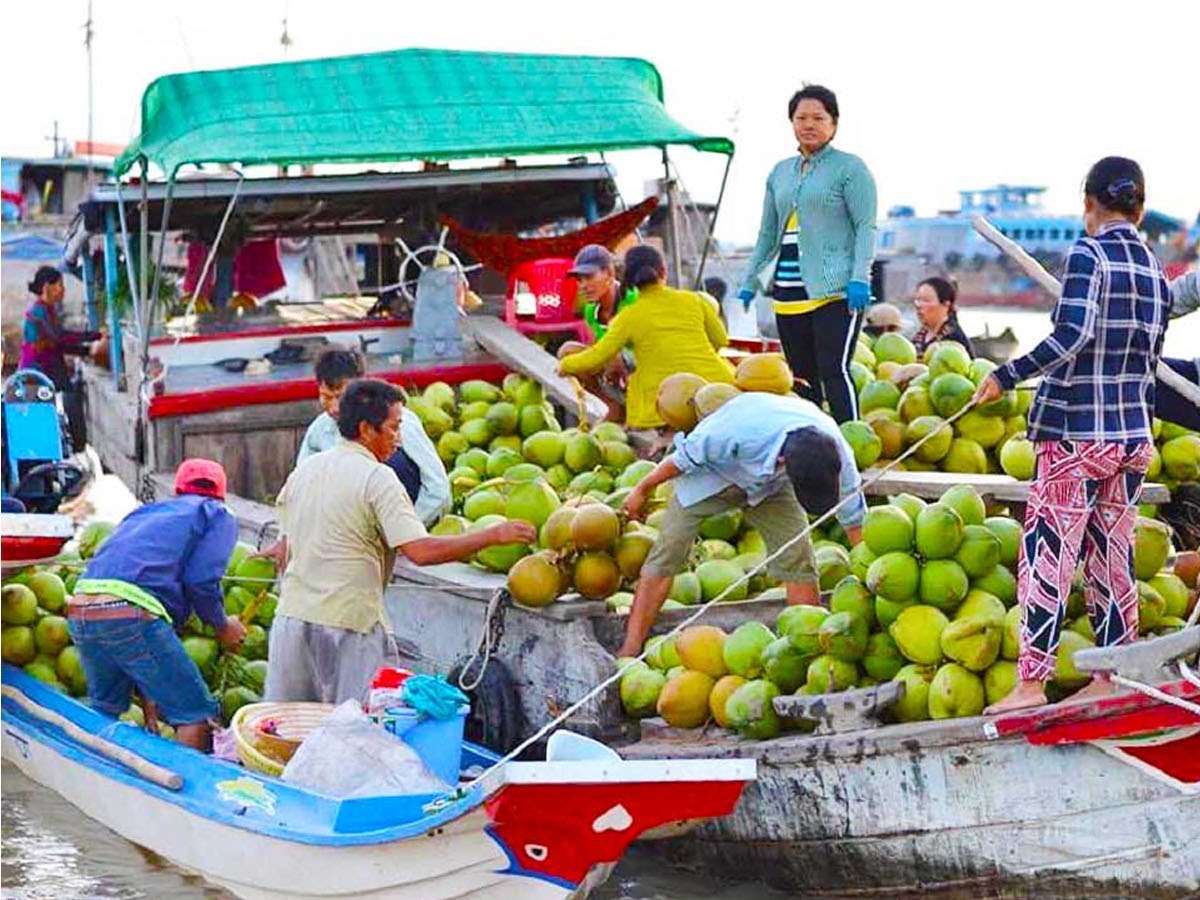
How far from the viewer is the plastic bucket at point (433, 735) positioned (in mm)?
5637

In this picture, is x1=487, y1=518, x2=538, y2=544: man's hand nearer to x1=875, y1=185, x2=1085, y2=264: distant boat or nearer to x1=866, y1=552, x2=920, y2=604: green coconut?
x1=866, y1=552, x2=920, y2=604: green coconut

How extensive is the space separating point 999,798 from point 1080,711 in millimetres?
400

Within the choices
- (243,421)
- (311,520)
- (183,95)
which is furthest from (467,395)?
(311,520)

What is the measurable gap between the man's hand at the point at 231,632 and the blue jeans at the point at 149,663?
15cm

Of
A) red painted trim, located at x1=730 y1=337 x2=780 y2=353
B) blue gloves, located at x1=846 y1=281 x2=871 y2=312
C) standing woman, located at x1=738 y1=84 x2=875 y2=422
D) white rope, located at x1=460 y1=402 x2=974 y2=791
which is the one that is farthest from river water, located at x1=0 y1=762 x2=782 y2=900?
red painted trim, located at x1=730 y1=337 x2=780 y2=353

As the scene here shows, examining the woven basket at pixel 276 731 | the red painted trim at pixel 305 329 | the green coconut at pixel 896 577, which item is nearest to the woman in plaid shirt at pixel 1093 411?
the green coconut at pixel 896 577

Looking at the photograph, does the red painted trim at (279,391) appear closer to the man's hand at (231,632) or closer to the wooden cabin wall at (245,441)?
the wooden cabin wall at (245,441)

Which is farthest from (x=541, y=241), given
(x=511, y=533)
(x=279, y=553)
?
(x=511, y=533)

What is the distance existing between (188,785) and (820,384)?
316 centimetres

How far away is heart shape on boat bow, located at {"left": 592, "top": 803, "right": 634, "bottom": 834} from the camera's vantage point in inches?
202

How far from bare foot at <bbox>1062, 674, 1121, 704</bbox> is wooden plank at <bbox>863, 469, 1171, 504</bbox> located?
4.36ft

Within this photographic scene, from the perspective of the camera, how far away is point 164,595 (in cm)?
661

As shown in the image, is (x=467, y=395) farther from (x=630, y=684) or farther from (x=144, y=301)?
(x=630, y=684)

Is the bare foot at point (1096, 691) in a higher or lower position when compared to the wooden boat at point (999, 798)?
higher
